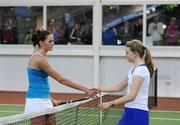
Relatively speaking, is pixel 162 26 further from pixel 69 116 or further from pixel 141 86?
pixel 141 86

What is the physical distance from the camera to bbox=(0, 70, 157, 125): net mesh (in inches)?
228

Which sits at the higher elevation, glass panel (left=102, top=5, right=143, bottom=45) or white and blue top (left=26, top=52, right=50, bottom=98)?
glass panel (left=102, top=5, right=143, bottom=45)

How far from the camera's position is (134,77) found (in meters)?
6.25

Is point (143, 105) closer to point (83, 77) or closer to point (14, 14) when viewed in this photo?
point (83, 77)

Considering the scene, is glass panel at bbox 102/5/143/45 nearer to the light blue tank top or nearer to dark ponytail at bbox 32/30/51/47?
dark ponytail at bbox 32/30/51/47

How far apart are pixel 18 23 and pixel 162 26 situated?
5.65 meters

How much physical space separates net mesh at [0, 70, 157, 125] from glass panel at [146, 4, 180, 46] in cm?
727

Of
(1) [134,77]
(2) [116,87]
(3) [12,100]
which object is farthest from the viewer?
(3) [12,100]

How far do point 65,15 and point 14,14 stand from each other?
6.86 feet

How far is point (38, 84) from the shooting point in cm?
666

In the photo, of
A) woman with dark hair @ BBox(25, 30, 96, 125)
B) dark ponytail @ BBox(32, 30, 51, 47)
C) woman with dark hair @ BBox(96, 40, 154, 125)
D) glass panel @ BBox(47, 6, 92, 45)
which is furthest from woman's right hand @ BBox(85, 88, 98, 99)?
glass panel @ BBox(47, 6, 92, 45)

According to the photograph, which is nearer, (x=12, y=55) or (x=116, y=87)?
(x=116, y=87)

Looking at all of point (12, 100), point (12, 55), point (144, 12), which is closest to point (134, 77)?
point (12, 100)

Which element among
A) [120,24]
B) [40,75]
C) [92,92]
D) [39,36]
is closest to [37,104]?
[40,75]
